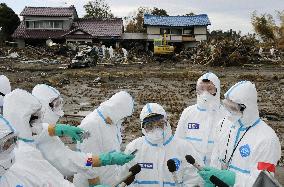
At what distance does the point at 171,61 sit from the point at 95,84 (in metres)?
17.2

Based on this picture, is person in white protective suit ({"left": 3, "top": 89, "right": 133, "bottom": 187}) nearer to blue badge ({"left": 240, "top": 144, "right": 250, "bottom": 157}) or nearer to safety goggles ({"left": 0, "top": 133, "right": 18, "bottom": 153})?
safety goggles ({"left": 0, "top": 133, "right": 18, "bottom": 153})

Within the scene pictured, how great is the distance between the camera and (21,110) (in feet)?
13.3

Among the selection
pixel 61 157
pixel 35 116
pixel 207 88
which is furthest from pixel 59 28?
pixel 35 116

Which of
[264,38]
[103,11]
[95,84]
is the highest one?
[103,11]

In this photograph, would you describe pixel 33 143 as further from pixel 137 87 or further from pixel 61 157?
pixel 137 87

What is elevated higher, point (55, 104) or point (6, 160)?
point (55, 104)

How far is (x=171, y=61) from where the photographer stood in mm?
39750

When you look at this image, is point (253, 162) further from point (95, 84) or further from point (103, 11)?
point (103, 11)

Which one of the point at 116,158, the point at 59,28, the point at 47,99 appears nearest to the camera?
the point at 116,158

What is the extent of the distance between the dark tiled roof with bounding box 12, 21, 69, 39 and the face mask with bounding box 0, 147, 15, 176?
154 ft

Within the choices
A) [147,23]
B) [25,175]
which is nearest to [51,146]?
[25,175]

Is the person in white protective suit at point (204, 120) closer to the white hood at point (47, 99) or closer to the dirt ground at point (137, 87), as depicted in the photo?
the white hood at point (47, 99)

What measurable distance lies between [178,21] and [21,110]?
49239 millimetres

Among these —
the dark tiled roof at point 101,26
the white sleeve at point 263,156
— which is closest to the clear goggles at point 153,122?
the white sleeve at point 263,156
